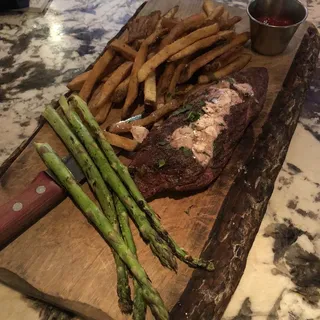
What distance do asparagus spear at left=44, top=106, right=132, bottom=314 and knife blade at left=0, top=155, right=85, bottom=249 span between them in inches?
7.6

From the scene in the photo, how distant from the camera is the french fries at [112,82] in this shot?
2.85 m

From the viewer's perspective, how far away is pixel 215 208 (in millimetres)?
2445

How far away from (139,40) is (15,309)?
2.13 metres

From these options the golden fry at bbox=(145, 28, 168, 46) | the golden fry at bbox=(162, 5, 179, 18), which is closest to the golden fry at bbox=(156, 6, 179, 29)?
the golden fry at bbox=(162, 5, 179, 18)

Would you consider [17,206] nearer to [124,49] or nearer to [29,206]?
[29,206]

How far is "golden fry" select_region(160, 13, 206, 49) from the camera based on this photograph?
9.88ft

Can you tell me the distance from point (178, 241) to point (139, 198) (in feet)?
1.12

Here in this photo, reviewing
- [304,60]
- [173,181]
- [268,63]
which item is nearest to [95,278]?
[173,181]

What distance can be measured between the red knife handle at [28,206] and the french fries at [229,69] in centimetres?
139

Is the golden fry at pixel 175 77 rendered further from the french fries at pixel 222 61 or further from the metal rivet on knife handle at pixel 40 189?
the metal rivet on knife handle at pixel 40 189

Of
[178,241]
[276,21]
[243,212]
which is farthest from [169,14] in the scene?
[178,241]

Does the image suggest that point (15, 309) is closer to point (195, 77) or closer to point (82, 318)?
point (82, 318)

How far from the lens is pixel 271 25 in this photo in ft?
10.4

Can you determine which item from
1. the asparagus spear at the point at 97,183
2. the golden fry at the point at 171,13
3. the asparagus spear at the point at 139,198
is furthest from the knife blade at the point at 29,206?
the golden fry at the point at 171,13
